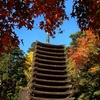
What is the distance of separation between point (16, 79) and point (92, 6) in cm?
3185

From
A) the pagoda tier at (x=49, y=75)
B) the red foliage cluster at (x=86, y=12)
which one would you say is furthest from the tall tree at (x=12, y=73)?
the red foliage cluster at (x=86, y=12)

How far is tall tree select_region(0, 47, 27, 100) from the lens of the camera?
34.2m

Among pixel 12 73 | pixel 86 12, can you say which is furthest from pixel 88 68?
pixel 12 73

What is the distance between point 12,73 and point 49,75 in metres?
23.4

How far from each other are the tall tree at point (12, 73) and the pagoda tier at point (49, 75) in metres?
20.3

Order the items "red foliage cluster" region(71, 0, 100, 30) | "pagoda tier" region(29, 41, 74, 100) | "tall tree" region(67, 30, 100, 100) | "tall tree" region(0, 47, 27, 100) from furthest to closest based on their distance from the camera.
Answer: "tall tree" region(0, 47, 27, 100), "tall tree" region(67, 30, 100, 100), "pagoda tier" region(29, 41, 74, 100), "red foliage cluster" region(71, 0, 100, 30)

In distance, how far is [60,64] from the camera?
1388 centimetres

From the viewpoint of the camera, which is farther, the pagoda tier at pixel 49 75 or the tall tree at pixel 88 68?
the tall tree at pixel 88 68

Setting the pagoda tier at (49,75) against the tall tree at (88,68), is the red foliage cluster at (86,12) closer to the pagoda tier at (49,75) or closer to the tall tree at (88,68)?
the pagoda tier at (49,75)

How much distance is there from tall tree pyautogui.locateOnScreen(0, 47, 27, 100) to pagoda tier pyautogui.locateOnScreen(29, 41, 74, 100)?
2029 centimetres

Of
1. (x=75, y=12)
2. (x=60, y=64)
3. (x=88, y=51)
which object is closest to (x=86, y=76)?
(x=88, y=51)

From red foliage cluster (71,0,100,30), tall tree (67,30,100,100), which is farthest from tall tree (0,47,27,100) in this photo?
red foliage cluster (71,0,100,30)

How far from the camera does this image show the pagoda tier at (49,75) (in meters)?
12.1

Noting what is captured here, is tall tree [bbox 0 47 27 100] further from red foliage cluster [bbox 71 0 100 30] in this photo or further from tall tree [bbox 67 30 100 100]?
red foliage cluster [bbox 71 0 100 30]
